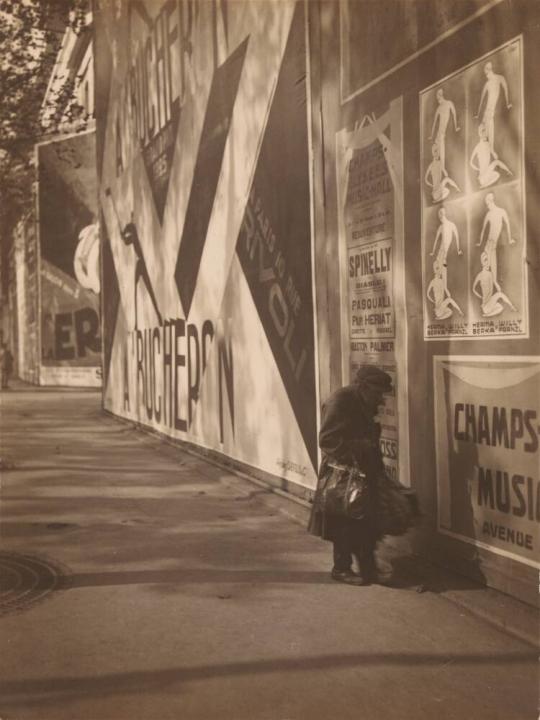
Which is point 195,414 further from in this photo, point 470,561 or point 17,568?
point 470,561

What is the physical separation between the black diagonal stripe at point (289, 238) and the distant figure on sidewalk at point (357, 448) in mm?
Answer: 2777

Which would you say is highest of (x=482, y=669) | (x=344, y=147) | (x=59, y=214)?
(x=59, y=214)

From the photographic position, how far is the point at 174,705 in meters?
4.25

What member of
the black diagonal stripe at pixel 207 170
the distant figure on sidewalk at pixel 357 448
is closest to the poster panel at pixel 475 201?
the distant figure on sidewalk at pixel 357 448

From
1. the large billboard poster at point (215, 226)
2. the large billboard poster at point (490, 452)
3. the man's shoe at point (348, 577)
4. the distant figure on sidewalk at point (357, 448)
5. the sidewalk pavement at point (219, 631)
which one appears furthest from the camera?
the large billboard poster at point (215, 226)

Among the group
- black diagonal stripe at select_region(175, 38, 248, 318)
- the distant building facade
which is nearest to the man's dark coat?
the distant building facade

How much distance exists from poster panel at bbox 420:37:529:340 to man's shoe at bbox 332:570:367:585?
73.5 inches

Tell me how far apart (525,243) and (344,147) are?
3114 millimetres

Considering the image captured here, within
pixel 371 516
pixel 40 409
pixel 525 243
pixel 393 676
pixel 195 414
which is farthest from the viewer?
pixel 40 409

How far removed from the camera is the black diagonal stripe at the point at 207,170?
38.2ft

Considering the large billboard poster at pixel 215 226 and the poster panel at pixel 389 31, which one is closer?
the poster panel at pixel 389 31

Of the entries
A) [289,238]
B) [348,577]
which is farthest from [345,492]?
[289,238]

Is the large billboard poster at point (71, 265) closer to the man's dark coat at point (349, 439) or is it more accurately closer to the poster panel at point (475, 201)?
the poster panel at point (475, 201)

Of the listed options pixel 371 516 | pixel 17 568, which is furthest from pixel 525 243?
pixel 17 568
